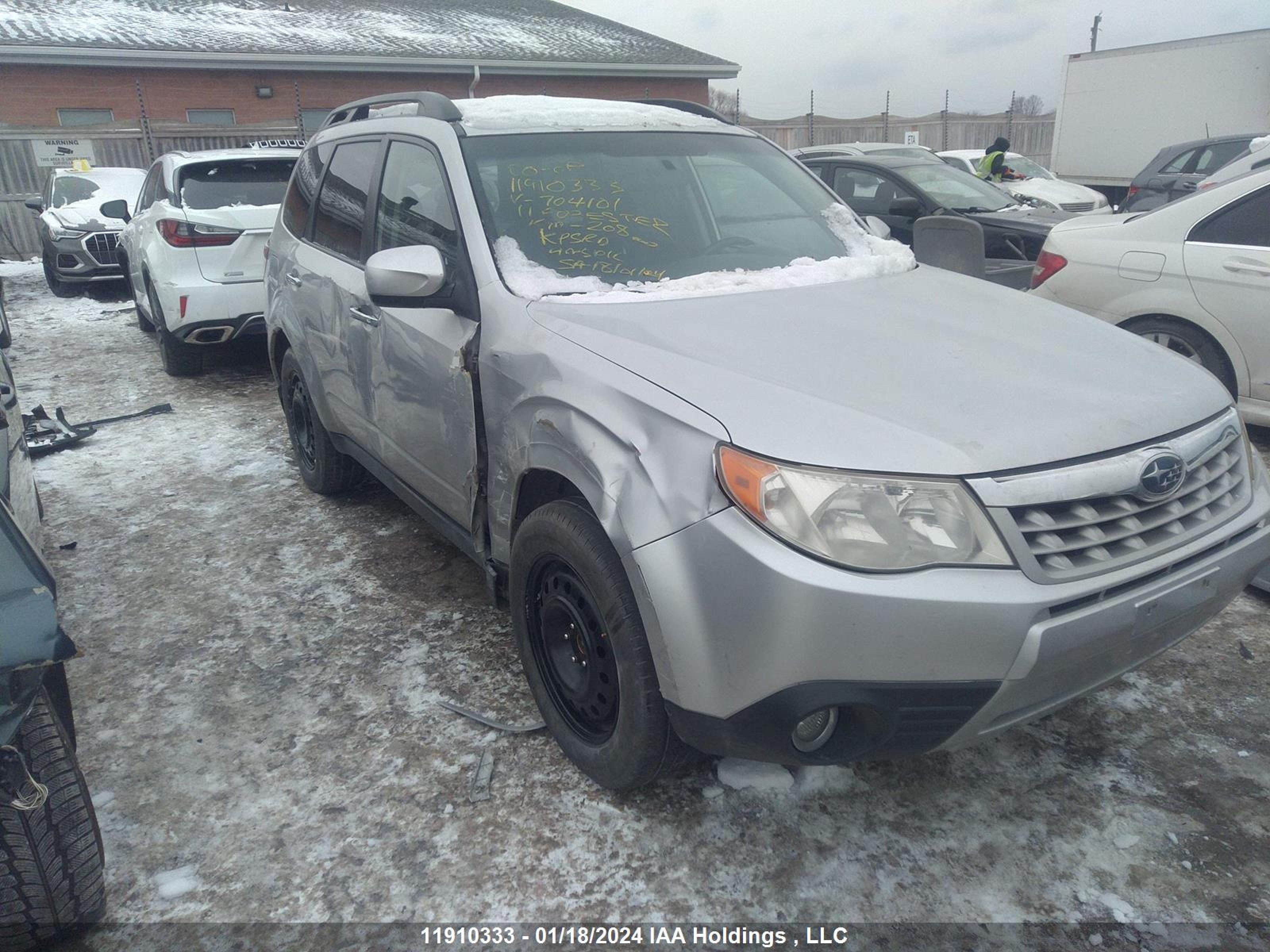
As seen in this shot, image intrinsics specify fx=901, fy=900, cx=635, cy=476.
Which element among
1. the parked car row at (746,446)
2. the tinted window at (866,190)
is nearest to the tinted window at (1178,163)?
the tinted window at (866,190)

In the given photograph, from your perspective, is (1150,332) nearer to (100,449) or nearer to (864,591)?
(864,591)

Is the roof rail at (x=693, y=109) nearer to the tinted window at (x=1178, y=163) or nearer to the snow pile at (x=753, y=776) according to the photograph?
the snow pile at (x=753, y=776)

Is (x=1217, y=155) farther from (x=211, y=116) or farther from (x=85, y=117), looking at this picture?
(x=85, y=117)

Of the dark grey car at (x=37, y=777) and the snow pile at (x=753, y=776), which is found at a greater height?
the dark grey car at (x=37, y=777)

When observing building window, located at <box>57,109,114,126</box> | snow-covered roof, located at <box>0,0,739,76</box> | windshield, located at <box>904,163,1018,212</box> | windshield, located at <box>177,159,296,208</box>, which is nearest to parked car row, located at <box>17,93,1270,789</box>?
windshield, located at <box>177,159,296,208</box>

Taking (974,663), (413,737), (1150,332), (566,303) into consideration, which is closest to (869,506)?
(974,663)

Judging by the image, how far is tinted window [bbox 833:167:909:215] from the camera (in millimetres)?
8078

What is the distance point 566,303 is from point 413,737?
1.42 meters

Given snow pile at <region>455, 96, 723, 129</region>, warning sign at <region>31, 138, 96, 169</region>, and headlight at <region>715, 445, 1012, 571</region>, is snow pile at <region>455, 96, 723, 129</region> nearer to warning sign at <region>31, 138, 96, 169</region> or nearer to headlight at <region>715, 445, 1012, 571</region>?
headlight at <region>715, 445, 1012, 571</region>

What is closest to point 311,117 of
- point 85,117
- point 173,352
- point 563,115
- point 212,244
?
point 85,117

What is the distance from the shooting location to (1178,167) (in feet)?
42.7

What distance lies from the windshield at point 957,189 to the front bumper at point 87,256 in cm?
941

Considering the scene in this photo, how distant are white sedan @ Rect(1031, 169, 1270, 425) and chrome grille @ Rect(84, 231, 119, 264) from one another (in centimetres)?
1081

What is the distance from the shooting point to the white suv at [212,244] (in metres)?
6.66
